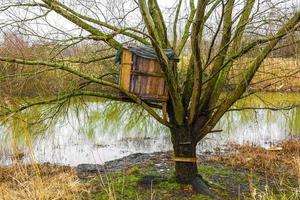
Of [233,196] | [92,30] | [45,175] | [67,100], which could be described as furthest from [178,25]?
[45,175]

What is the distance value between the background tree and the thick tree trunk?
0.01 m

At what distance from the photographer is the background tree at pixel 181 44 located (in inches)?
169

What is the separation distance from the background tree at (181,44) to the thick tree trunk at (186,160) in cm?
1

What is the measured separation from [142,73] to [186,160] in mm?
1315

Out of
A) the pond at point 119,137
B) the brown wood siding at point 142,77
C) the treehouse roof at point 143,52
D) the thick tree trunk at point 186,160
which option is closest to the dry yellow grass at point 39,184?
the pond at point 119,137

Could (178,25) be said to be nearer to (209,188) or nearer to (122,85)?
(122,85)

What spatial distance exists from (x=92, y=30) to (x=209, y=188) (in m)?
2.63

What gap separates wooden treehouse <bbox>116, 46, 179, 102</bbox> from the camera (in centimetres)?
480

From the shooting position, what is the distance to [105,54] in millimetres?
6254

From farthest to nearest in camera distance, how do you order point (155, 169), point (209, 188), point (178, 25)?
point (155, 169)
point (178, 25)
point (209, 188)

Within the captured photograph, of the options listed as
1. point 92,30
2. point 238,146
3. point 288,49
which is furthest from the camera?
point 238,146

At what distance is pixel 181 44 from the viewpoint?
5906mm

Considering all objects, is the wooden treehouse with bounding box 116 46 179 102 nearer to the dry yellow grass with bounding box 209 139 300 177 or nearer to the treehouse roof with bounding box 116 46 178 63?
the treehouse roof with bounding box 116 46 178 63

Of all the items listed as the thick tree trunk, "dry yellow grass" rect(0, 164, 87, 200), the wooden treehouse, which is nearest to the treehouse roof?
the wooden treehouse
